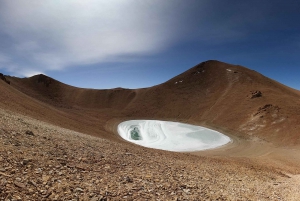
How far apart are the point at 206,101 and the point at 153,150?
69.6 meters

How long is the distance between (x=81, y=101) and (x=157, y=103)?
50.8m

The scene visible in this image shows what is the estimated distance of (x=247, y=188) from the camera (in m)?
11.4

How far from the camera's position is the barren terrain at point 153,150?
7656 mm

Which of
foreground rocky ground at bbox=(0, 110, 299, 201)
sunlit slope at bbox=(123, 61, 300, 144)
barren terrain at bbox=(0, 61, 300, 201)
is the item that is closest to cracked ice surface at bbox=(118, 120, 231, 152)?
barren terrain at bbox=(0, 61, 300, 201)

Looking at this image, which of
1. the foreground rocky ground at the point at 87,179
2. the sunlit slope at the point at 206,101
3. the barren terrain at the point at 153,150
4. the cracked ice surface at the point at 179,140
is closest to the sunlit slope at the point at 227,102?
the sunlit slope at the point at 206,101

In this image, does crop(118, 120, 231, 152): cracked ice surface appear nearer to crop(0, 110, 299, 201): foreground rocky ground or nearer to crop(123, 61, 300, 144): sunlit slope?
crop(123, 61, 300, 144): sunlit slope

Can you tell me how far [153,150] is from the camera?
20.7 metres

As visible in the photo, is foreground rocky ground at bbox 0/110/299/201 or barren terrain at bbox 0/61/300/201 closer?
foreground rocky ground at bbox 0/110/299/201

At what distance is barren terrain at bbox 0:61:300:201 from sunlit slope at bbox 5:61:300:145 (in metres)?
0.43

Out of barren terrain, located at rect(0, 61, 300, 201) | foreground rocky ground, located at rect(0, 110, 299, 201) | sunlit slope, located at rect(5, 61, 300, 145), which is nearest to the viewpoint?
foreground rocky ground, located at rect(0, 110, 299, 201)

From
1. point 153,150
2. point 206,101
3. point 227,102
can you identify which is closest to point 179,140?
Answer: point 153,150

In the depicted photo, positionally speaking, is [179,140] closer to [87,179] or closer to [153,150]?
[153,150]

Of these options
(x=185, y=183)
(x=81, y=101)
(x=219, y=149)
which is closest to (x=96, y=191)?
(x=185, y=183)

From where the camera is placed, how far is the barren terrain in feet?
25.1
